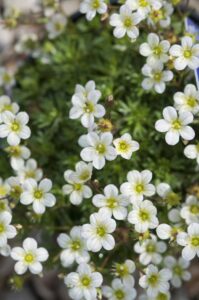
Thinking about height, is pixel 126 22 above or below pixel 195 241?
Answer: above

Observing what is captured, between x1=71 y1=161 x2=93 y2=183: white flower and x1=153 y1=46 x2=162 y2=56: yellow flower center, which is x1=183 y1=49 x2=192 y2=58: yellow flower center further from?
x1=71 y1=161 x2=93 y2=183: white flower

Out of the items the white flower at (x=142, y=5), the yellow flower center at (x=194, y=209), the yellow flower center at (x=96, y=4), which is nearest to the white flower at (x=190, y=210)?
the yellow flower center at (x=194, y=209)

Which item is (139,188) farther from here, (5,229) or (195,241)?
(5,229)

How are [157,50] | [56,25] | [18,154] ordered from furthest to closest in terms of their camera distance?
[56,25] → [18,154] → [157,50]

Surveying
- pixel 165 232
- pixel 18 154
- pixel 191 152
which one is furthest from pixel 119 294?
pixel 18 154

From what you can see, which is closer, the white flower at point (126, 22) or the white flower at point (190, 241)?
the white flower at point (190, 241)

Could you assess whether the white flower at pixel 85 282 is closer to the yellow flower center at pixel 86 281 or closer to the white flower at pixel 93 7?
the yellow flower center at pixel 86 281
